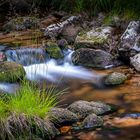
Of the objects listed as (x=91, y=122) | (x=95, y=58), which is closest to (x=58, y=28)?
(x=95, y=58)

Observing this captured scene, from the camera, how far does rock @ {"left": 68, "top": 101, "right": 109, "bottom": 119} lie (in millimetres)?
5625

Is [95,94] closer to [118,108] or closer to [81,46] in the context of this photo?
[118,108]

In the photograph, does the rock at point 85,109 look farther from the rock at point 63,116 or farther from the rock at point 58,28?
the rock at point 58,28

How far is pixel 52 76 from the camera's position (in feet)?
26.0

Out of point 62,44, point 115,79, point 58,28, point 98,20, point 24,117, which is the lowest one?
point 115,79

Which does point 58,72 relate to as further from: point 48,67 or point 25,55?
point 25,55

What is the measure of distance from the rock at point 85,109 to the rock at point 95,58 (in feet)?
8.28

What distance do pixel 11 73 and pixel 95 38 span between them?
243 centimetres

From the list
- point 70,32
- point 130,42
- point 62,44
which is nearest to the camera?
point 130,42

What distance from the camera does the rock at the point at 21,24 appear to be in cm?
1072

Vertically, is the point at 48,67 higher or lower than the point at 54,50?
lower

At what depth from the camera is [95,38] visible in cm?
895

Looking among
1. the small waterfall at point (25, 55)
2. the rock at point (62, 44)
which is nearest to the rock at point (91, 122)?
the small waterfall at point (25, 55)

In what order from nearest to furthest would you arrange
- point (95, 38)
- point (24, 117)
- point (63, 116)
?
point (24, 117) → point (63, 116) → point (95, 38)
